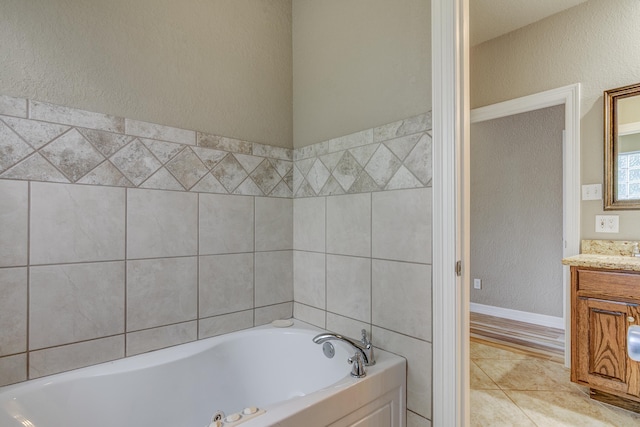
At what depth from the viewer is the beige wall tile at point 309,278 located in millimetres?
1723

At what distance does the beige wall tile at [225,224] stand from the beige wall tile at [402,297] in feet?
2.29

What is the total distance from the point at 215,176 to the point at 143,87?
0.48m

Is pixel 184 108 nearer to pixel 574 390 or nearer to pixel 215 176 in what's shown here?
pixel 215 176

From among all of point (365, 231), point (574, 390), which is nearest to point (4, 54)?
point (365, 231)

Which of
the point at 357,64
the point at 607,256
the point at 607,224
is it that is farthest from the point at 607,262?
the point at 357,64

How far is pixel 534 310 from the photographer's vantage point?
3.35 meters

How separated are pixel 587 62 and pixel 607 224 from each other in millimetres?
1188

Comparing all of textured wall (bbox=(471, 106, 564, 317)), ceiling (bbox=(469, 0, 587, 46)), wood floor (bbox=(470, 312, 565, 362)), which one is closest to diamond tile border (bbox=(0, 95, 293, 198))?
ceiling (bbox=(469, 0, 587, 46))

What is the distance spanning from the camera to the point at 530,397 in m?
1.99

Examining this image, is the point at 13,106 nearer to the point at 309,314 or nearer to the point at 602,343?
the point at 309,314

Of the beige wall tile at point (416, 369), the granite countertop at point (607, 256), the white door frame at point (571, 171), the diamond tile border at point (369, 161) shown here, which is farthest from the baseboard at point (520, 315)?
the diamond tile border at point (369, 161)

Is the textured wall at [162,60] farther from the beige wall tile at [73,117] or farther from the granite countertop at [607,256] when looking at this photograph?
the granite countertop at [607,256]

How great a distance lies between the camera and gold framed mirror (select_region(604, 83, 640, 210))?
2.12m

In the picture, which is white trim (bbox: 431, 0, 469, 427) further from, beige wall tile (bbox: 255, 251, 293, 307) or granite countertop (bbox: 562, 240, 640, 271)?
granite countertop (bbox: 562, 240, 640, 271)
